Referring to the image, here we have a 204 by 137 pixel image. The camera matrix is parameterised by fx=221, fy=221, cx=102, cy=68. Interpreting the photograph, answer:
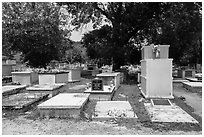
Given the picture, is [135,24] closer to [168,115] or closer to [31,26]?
[31,26]

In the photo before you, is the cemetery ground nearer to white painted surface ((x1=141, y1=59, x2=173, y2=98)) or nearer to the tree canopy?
white painted surface ((x1=141, y1=59, x2=173, y2=98))

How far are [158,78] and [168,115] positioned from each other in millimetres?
3128

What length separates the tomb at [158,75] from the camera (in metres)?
8.59

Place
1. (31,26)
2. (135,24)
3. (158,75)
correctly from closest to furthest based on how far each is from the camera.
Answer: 1. (158,75)
2. (31,26)
3. (135,24)

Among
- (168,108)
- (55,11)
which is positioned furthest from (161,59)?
(55,11)

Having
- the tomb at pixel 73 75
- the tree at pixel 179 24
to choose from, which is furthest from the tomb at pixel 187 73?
the tomb at pixel 73 75

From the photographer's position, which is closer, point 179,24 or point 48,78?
point 48,78

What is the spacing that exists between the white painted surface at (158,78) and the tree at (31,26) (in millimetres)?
9426

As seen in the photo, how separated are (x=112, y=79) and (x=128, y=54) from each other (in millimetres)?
5375

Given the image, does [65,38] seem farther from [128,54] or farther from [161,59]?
[161,59]


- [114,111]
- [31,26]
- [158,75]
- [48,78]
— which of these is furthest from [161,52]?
[31,26]

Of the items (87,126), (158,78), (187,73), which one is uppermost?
(158,78)

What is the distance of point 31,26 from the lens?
15195mm

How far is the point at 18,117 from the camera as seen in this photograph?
18.4ft
